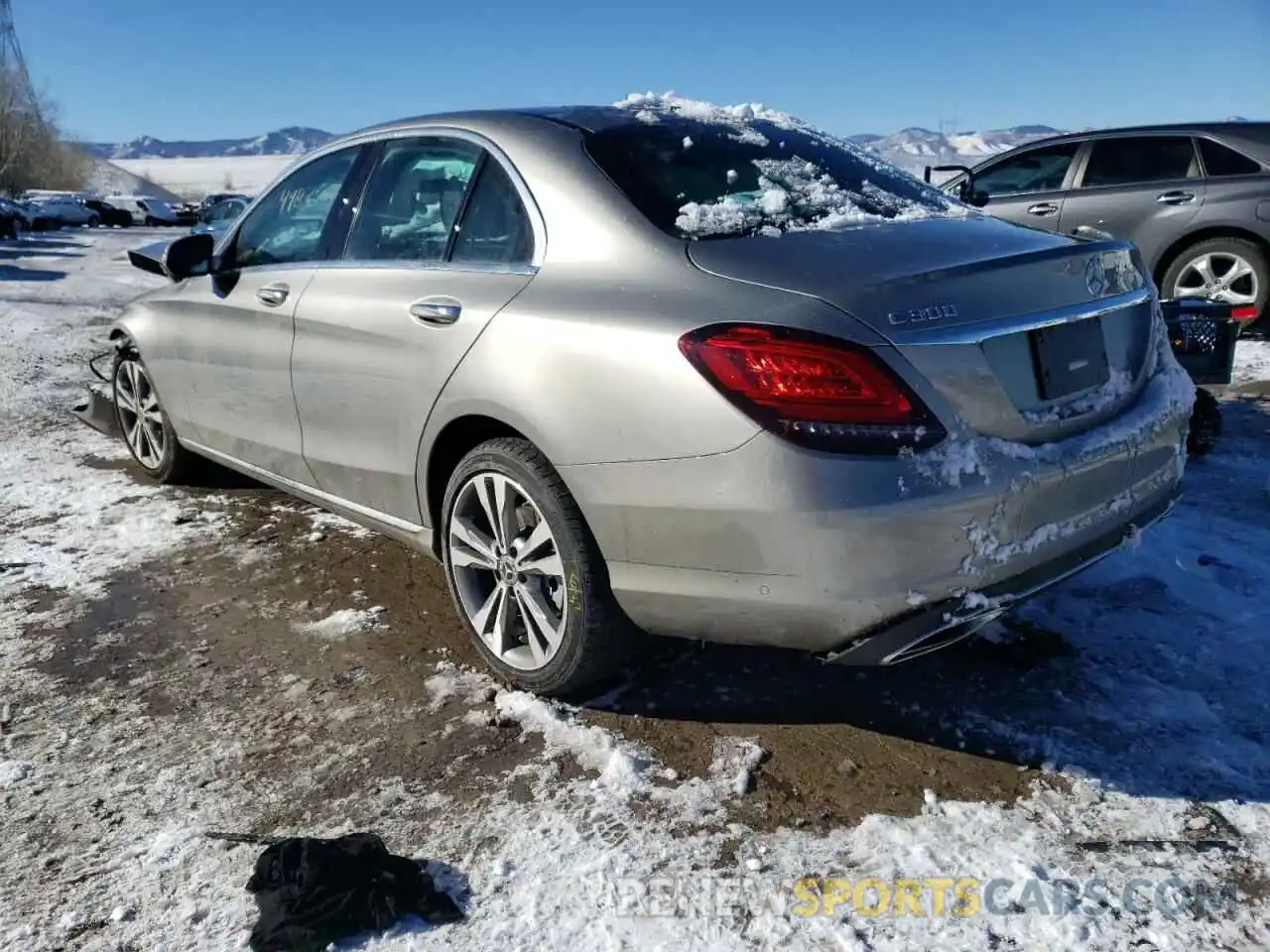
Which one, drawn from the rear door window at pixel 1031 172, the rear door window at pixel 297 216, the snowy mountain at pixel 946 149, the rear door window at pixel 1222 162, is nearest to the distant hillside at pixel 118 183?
the snowy mountain at pixel 946 149

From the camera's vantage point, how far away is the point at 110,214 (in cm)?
5831

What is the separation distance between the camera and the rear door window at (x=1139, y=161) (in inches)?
312

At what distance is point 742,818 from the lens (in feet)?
7.48

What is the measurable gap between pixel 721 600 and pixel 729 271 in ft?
2.53

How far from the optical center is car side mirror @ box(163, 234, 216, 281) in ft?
13.5

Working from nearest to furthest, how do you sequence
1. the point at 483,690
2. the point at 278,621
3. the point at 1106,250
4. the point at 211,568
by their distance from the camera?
the point at 1106,250 → the point at 483,690 → the point at 278,621 → the point at 211,568

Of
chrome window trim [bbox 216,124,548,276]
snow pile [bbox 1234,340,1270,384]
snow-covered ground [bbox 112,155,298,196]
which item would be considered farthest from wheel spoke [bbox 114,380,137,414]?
snow-covered ground [bbox 112,155,298,196]

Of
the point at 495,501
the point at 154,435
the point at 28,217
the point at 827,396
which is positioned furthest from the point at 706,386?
the point at 28,217

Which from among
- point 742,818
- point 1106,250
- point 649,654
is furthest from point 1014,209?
point 742,818

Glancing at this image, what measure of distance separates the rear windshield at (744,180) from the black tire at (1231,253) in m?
5.39

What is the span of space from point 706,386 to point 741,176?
98 centimetres

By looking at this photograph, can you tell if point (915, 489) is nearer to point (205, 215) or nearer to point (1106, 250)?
point (1106, 250)

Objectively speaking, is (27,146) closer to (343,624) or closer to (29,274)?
(29,274)

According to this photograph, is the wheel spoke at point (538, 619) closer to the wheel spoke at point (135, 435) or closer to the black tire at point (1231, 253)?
the wheel spoke at point (135, 435)
